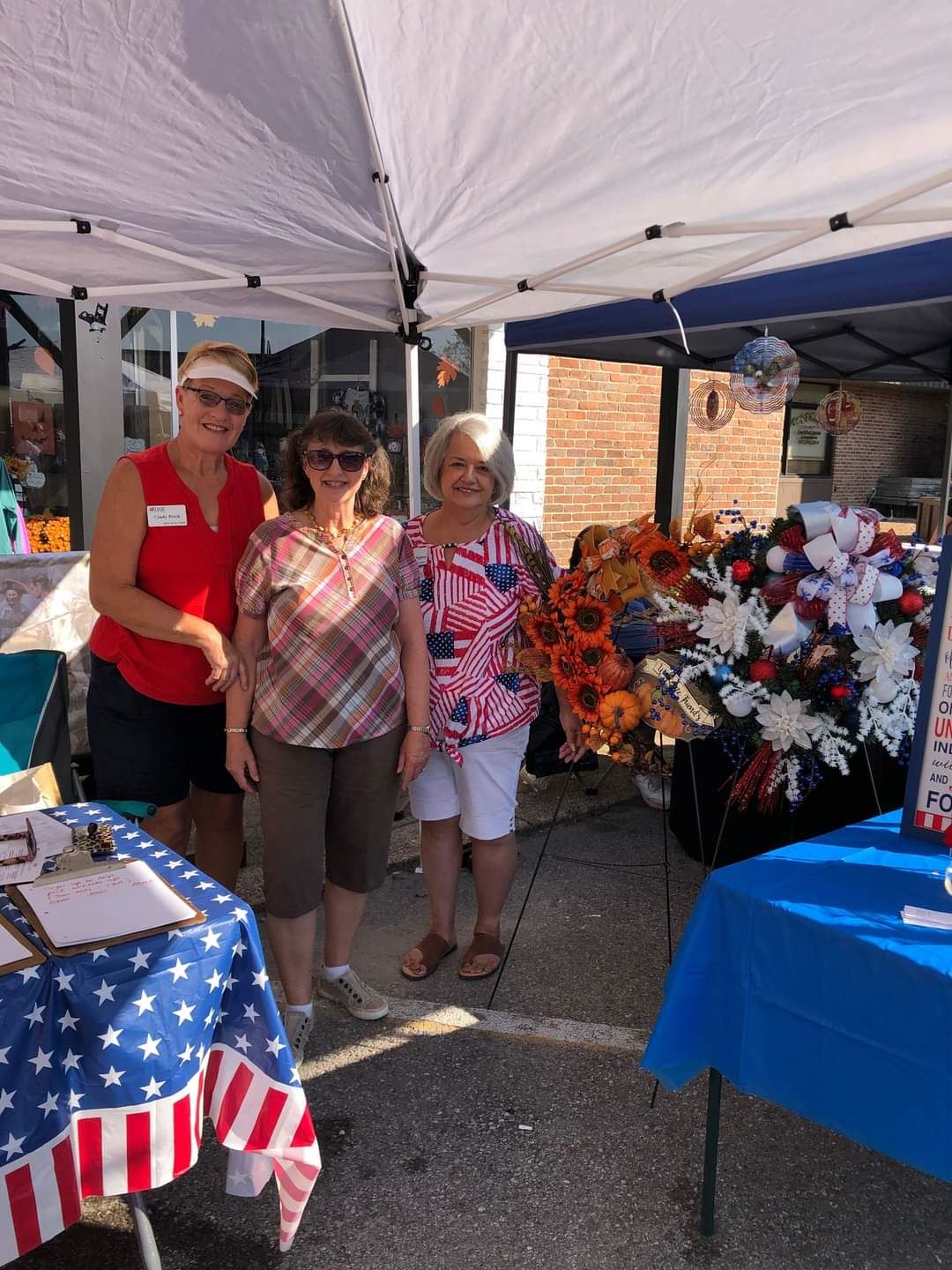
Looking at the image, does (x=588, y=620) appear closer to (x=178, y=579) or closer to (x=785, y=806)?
(x=178, y=579)

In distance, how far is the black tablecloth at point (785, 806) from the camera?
3.64 m

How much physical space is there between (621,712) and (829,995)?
96 centimetres

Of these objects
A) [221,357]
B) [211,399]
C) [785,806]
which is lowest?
[785,806]

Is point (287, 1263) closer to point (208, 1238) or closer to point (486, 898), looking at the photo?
point (208, 1238)

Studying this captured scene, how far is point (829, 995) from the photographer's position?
175cm

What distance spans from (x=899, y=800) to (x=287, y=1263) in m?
2.73

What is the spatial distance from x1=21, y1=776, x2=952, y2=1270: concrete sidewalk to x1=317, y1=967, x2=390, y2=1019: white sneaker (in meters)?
0.04

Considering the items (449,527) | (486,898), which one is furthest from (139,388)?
(486,898)

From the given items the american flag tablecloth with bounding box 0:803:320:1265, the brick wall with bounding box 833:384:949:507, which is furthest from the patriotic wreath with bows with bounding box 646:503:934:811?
the brick wall with bounding box 833:384:949:507

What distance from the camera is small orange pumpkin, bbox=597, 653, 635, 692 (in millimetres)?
2586

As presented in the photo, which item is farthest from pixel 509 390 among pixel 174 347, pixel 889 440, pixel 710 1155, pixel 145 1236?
pixel 889 440

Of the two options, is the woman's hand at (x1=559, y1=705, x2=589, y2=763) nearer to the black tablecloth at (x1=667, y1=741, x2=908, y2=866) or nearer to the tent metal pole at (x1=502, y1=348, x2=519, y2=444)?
the black tablecloth at (x1=667, y1=741, x2=908, y2=866)

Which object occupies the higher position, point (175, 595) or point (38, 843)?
point (175, 595)

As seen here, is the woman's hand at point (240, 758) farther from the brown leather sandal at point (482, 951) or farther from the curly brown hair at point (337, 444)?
the brown leather sandal at point (482, 951)
